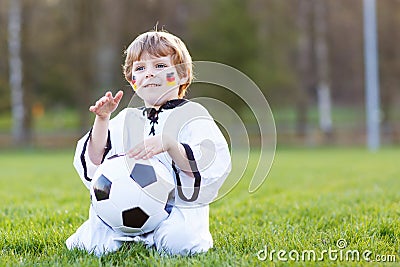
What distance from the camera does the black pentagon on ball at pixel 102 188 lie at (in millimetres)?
2744

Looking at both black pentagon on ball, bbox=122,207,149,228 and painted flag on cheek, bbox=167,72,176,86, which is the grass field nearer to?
black pentagon on ball, bbox=122,207,149,228

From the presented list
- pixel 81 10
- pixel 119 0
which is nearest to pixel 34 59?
pixel 81 10

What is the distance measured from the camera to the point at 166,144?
2672 millimetres

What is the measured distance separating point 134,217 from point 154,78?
2.38ft

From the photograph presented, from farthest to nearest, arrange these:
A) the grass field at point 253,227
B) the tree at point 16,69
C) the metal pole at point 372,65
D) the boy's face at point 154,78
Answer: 1. the tree at point 16,69
2. the metal pole at point 372,65
3. the boy's face at point 154,78
4. the grass field at point 253,227

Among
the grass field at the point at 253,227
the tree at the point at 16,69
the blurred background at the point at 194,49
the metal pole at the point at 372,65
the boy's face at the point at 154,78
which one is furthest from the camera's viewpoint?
the blurred background at the point at 194,49

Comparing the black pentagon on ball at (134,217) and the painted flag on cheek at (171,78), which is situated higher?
the painted flag on cheek at (171,78)

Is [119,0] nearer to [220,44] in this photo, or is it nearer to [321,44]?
[220,44]

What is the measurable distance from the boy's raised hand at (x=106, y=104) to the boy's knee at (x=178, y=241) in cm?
66

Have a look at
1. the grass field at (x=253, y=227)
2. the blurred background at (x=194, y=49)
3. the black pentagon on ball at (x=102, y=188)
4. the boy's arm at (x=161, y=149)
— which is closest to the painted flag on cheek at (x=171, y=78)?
the boy's arm at (x=161, y=149)

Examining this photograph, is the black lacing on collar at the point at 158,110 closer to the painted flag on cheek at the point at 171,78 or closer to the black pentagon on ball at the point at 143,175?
the painted flag on cheek at the point at 171,78

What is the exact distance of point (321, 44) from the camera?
24.4 m

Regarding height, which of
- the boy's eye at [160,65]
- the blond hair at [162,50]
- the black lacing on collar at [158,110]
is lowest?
the black lacing on collar at [158,110]

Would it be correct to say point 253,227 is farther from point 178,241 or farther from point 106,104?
point 106,104
